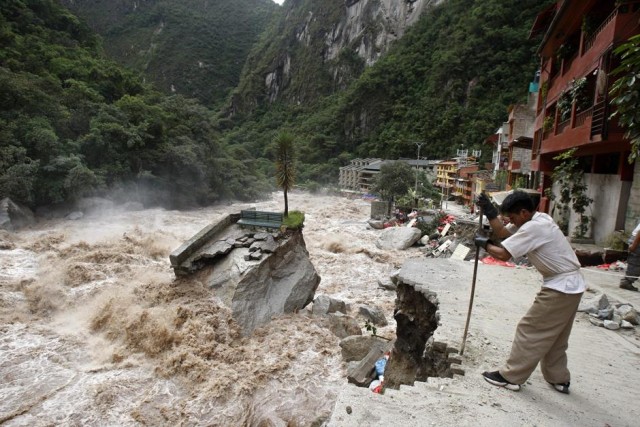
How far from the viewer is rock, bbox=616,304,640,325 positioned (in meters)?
5.44

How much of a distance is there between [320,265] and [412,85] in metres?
62.8

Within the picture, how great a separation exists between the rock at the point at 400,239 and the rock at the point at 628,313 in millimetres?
13033

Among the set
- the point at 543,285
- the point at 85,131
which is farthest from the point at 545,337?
the point at 85,131

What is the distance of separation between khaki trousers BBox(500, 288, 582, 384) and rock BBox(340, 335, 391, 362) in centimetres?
399

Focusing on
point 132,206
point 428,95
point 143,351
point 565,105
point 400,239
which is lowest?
point 143,351

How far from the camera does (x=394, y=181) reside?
32.0 meters

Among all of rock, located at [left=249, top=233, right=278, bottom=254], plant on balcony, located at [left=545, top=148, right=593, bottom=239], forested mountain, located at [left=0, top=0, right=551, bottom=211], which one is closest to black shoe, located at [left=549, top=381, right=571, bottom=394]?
rock, located at [left=249, top=233, right=278, bottom=254]

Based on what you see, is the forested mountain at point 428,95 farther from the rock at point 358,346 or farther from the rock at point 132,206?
the rock at point 358,346

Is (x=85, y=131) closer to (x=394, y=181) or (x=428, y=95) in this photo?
(x=394, y=181)

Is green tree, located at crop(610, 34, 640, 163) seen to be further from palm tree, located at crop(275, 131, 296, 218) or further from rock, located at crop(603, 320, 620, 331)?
palm tree, located at crop(275, 131, 296, 218)

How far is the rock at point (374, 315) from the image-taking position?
369 inches

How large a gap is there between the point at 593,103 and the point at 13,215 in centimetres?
2378

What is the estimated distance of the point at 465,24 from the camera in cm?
6306

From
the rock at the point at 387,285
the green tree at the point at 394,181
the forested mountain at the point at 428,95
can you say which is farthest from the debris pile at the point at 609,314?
the forested mountain at the point at 428,95
